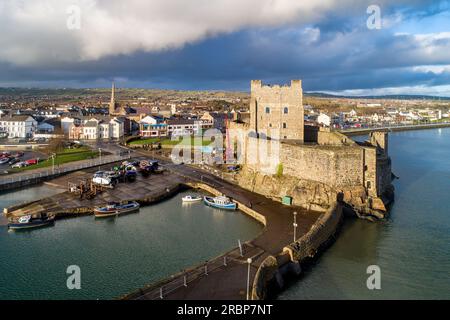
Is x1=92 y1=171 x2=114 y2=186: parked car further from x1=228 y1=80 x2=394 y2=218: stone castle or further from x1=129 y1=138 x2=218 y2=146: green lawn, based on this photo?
x1=129 y1=138 x2=218 y2=146: green lawn

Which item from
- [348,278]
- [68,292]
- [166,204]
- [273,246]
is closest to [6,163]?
[166,204]

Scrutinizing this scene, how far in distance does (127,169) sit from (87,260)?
18425 mm

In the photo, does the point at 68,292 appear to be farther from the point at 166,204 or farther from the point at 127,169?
the point at 127,169

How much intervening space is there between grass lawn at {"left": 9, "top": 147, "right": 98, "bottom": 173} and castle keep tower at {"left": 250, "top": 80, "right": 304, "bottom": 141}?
20.9 m

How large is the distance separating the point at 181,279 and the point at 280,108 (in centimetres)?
1957

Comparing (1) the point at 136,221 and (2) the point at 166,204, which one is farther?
(2) the point at 166,204

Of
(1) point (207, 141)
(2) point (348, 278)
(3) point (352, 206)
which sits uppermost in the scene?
(1) point (207, 141)

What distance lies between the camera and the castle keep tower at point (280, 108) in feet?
101

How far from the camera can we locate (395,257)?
18625mm

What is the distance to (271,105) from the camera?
31.2m

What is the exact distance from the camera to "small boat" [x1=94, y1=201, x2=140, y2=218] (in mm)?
24531

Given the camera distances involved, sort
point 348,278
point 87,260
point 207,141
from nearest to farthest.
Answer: point 348,278 → point 87,260 → point 207,141

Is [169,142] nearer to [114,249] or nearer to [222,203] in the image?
[222,203]

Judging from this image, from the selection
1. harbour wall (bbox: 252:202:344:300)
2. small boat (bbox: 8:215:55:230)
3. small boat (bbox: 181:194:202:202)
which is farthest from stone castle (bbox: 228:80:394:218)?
small boat (bbox: 8:215:55:230)
